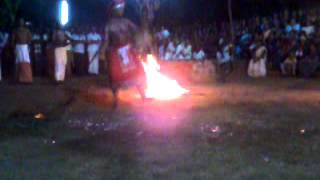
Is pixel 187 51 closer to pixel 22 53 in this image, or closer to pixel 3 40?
pixel 3 40

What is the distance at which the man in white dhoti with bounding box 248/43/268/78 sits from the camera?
18828mm

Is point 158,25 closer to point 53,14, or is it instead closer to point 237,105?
point 53,14

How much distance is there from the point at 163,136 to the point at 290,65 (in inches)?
401

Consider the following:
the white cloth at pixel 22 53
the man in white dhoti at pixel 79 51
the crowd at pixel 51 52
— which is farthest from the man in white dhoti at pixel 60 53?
the man in white dhoti at pixel 79 51

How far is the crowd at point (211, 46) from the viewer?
57.5 ft

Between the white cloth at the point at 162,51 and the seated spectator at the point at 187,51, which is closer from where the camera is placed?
the seated spectator at the point at 187,51

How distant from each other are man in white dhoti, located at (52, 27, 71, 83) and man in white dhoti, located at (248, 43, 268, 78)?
530 centimetres

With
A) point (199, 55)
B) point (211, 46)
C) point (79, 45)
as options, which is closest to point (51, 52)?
point (79, 45)

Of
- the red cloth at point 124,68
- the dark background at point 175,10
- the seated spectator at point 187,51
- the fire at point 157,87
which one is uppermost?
the dark background at point 175,10

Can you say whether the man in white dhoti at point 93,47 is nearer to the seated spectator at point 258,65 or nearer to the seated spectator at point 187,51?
the seated spectator at point 187,51

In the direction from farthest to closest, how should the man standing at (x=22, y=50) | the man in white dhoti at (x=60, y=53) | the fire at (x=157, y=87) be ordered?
the man in white dhoti at (x=60, y=53) → the man standing at (x=22, y=50) → the fire at (x=157, y=87)

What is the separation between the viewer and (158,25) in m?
24.7

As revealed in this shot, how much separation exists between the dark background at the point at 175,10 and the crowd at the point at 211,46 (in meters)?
2.68

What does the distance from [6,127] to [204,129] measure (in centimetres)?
311
